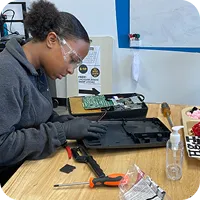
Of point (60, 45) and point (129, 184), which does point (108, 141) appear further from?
point (60, 45)

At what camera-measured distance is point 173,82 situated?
8.27ft

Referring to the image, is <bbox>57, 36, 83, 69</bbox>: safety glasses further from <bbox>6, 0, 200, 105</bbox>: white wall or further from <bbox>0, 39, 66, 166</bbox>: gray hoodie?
<bbox>6, 0, 200, 105</bbox>: white wall

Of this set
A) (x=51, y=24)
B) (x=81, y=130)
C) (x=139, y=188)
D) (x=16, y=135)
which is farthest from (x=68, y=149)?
(x=51, y=24)

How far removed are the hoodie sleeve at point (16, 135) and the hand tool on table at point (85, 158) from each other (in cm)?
7

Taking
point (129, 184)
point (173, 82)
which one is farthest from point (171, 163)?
point (173, 82)

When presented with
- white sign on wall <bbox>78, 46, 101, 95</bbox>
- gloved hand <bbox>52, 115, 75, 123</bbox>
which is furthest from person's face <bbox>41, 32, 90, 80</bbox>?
white sign on wall <bbox>78, 46, 101, 95</bbox>

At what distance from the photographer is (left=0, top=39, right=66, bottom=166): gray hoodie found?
3.01 feet

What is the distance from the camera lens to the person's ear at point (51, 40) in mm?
1067

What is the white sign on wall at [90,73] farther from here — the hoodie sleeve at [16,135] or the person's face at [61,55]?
the hoodie sleeve at [16,135]

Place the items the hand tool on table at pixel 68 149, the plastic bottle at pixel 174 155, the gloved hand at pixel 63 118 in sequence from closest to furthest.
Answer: the plastic bottle at pixel 174 155 → the hand tool on table at pixel 68 149 → the gloved hand at pixel 63 118

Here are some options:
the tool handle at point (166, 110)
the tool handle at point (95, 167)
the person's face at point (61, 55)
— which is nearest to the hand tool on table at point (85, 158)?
the tool handle at point (95, 167)

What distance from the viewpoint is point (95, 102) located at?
1.38 metres

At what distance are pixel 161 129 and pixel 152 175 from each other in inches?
11.4

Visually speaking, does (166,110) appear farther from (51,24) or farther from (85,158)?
(51,24)
